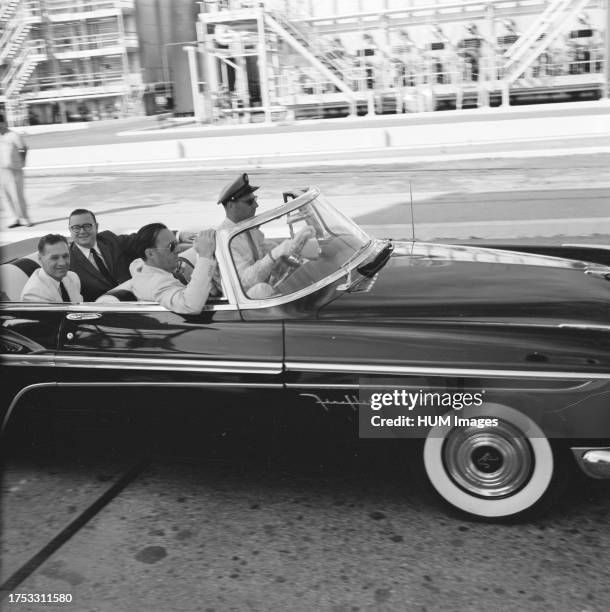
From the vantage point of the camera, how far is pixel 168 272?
3752mm

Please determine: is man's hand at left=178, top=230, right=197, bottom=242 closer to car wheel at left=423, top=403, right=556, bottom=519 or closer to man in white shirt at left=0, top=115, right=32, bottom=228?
car wheel at left=423, top=403, right=556, bottom=519

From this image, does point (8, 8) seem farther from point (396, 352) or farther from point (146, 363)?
point (396, 352)

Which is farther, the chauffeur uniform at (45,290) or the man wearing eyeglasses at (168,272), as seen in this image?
the chauffeur uniform at (45,290)

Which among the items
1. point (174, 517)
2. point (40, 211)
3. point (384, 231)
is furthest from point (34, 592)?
A: point (40, 211)

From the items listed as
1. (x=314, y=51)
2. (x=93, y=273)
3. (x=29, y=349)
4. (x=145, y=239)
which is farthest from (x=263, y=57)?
(x=29, y=349)

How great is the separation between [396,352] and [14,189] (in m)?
9.60

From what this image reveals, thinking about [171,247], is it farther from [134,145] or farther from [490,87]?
[490,87]

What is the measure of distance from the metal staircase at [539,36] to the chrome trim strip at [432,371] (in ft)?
85.1

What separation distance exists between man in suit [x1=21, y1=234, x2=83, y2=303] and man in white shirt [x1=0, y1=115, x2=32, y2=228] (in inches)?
297

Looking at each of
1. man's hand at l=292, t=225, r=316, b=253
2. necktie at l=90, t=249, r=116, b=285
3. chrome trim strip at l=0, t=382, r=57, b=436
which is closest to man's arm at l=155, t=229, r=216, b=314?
man's hand at l=292, t=225, r=316, b=253

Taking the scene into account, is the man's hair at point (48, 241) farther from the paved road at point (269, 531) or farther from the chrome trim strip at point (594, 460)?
the chrome trim strip at point (594, 460)

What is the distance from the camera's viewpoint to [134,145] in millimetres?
19391

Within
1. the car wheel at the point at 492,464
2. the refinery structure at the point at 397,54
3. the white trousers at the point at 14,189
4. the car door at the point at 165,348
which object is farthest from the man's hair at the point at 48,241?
the refinery structure at the point at 397,54

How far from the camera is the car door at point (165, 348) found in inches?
124
